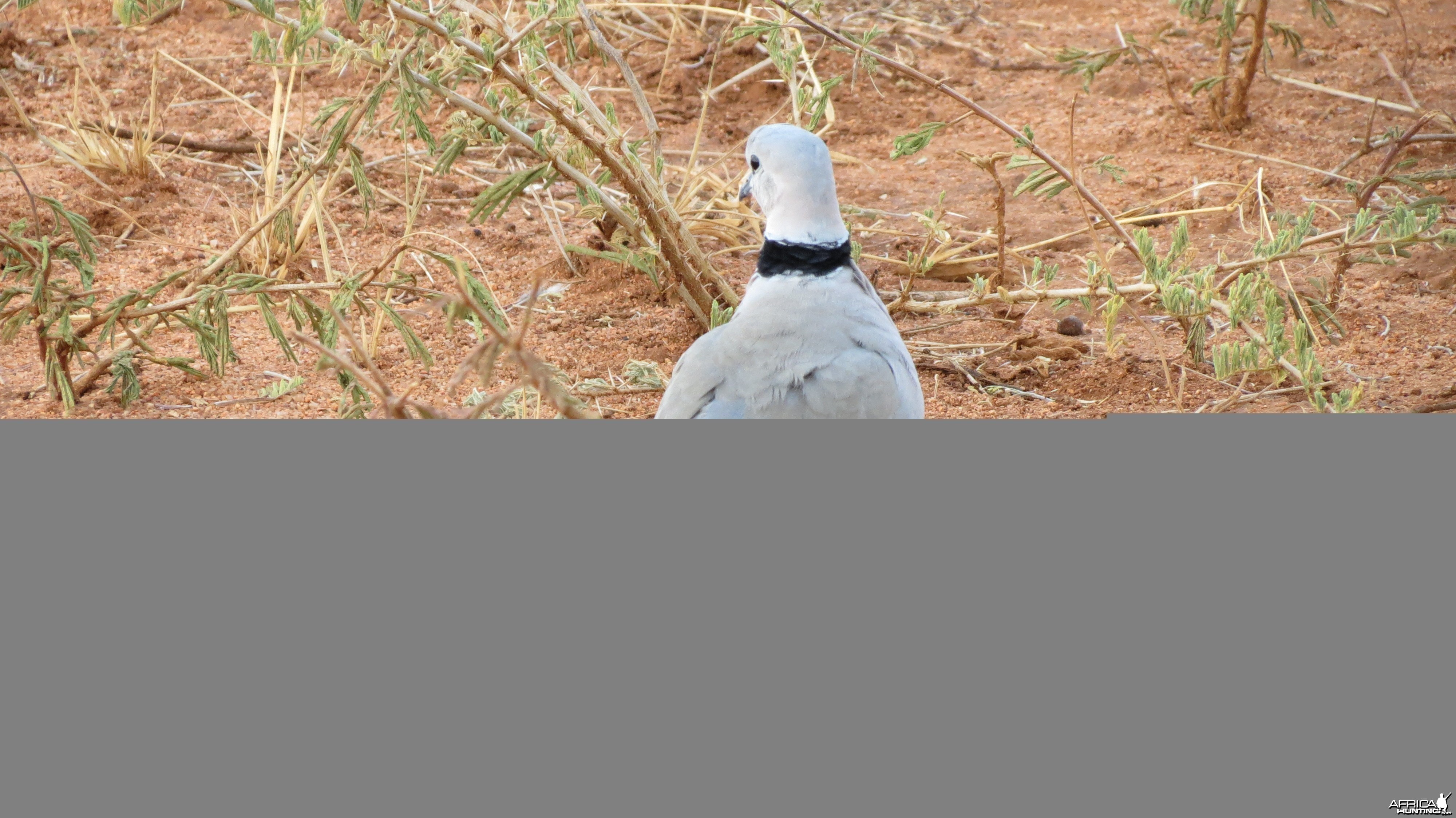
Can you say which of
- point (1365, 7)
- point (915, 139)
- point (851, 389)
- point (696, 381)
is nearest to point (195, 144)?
point (915, 139)

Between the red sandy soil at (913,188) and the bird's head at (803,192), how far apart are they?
0.90 metres

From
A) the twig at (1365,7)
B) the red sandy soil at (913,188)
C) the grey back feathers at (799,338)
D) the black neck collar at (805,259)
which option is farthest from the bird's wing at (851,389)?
the twig at (1365,7)

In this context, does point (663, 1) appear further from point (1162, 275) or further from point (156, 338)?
point (1162, 275)

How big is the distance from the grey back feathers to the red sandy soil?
0.91m

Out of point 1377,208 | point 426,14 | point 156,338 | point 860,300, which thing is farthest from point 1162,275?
point 156,338

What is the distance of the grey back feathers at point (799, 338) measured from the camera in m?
2.28

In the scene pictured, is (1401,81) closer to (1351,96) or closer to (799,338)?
(1351,96)

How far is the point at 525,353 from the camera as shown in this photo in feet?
3.29

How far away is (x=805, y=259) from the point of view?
8.82 ft

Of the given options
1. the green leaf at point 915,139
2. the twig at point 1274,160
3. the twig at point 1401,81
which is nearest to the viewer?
the green leaf at point 915,139

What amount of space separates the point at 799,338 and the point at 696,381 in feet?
0.64

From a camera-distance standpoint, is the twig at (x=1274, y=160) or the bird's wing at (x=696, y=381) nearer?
the bird's wing at (x=696, y=381)

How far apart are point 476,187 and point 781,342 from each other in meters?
2.88

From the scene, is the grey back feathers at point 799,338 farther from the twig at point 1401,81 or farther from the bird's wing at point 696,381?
the twig at point 1401,81
